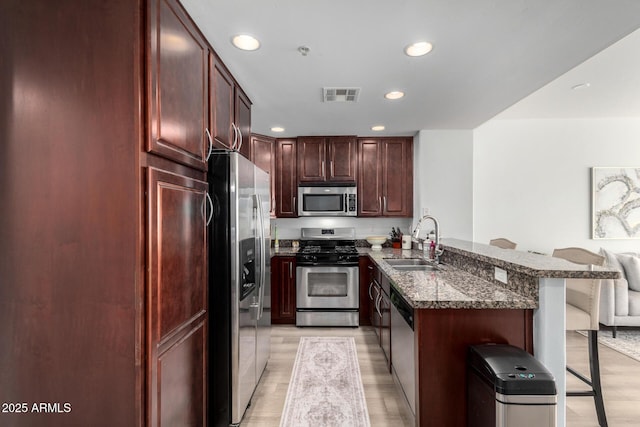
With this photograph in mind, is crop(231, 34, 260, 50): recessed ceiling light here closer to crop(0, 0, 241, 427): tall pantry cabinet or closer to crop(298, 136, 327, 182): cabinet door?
crop(0, 0, 241, 427): tall pantry cabinet

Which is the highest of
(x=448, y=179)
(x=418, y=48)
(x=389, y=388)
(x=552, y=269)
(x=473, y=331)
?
(x=418, y=48)

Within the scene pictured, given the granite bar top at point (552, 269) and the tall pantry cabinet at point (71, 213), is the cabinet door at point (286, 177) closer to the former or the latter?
the granite bar top at point (552, 269)

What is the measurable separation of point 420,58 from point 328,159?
2.16 meters

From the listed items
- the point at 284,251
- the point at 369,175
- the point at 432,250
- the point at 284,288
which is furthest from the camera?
the point at 369,175

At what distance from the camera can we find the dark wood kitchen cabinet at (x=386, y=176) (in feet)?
13.2

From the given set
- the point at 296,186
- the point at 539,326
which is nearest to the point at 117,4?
the point at 539,326

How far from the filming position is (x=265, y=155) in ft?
13.0

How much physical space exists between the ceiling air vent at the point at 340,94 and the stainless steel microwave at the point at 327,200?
144 centimetres

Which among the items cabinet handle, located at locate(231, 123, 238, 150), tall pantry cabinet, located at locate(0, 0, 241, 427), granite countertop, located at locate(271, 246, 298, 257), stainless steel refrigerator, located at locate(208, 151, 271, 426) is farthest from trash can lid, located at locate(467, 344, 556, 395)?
granite countertop, located at locate(271, 246, 298, 257)

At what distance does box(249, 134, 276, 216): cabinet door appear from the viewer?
3.87 meters

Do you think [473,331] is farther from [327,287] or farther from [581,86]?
[581,86]

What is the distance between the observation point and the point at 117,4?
1.11m

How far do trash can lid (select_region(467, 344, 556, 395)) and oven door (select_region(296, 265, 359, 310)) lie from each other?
7.29 feet

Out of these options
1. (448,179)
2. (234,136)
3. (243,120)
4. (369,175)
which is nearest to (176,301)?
(234,136)
